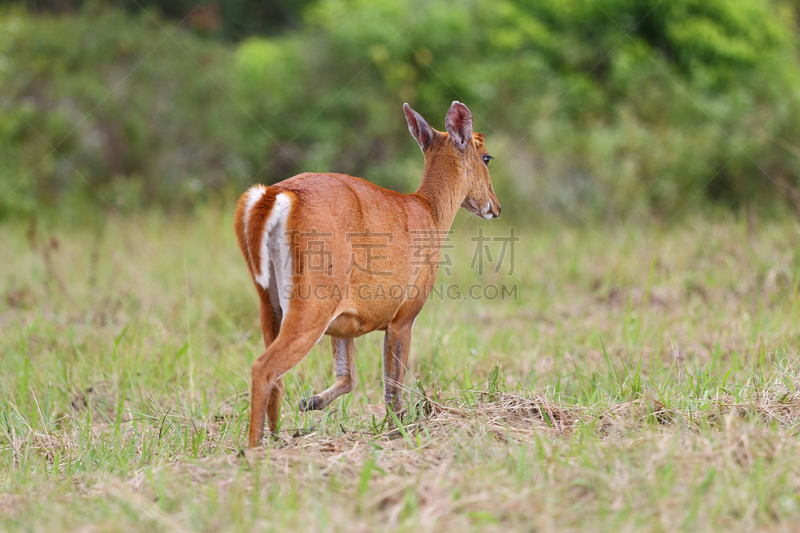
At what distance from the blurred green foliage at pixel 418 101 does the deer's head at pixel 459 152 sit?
6022 mm

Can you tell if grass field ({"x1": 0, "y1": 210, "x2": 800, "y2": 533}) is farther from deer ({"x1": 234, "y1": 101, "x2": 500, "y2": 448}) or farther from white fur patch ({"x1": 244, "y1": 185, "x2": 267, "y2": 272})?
white fur patch ({"x1": 244, "y1": 185, "x2": 267, "y2": 272})

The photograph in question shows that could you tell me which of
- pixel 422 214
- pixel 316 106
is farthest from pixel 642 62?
pixel 422 214

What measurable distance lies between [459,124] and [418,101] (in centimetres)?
868

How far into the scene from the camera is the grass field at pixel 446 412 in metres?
2.48

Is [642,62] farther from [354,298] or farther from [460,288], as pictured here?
[354,298]

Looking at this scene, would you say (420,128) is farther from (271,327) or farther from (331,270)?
(271,327)

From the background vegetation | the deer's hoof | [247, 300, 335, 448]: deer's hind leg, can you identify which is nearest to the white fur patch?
[247, 300, 335, 448]: deer's hind leg

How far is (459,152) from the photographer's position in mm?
4125

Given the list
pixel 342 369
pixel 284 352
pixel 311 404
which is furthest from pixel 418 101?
pixel 284 352

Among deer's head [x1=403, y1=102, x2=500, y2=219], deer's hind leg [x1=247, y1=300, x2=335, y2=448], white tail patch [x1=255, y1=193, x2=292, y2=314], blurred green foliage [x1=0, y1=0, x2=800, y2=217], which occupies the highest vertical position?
blurred green foliage [x1=0, y1=0, x2=800, y2=217]

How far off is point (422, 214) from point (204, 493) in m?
1.78

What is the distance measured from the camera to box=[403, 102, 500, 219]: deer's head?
4.02 meters

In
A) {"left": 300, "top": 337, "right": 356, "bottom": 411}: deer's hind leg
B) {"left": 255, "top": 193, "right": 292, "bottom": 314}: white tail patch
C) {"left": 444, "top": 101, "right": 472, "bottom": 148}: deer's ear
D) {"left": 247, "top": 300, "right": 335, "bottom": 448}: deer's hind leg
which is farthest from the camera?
{"left": 444, "top": 101, "right": 472, "bottom": 148}: deer's ear

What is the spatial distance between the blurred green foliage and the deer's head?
237 inches
